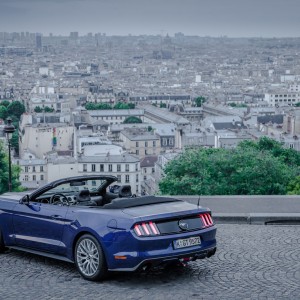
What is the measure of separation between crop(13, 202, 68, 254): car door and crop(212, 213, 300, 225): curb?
359cm

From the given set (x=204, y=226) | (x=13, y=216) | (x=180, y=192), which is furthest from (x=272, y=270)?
(x=180, y=192)

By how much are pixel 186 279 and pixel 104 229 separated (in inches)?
40.3

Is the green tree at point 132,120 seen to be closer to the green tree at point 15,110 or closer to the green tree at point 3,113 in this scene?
the green tree at point 15,110

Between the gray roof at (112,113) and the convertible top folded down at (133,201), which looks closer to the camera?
the convertible top folded down at (133,201)

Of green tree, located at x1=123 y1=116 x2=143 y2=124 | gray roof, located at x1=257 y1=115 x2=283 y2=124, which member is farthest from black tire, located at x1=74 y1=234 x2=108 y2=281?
green tree, located at x1=123 y1=116 x2=143 y2=124

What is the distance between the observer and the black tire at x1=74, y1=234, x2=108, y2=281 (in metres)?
8.39

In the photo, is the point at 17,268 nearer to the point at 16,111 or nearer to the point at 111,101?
the point at 16,111

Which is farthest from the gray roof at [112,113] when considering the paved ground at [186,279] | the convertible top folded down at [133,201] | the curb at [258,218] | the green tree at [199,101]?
the convertible top folded down at [133,201]

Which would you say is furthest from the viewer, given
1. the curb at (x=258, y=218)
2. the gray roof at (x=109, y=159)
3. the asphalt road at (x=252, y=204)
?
the gray roof at (x=109, y=159)

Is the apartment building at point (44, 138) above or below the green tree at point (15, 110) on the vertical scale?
below

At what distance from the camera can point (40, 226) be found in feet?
30.2

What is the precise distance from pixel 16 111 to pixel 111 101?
51294mm

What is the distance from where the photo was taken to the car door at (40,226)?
897 centimetres

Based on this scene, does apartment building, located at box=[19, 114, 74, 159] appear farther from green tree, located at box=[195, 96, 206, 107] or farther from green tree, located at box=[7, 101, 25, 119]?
green tree, located at box=[195, 96, 206, 107]
